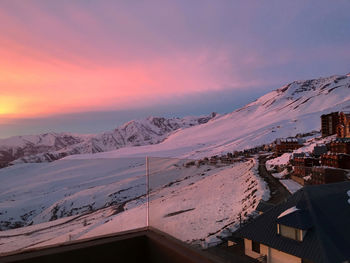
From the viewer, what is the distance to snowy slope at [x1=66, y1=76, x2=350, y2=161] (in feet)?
226

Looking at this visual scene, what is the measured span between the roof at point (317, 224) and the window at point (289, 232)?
0.03 m

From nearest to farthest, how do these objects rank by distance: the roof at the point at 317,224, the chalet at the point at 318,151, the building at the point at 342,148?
1. the roof at the point at 317,224
2. the chalet at the point at 318,151
3. the building at the point at 342,148

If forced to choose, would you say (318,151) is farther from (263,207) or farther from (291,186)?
(291,186)

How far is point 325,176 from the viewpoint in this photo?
174 centimetres

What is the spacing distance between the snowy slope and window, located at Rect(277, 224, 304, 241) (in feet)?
190

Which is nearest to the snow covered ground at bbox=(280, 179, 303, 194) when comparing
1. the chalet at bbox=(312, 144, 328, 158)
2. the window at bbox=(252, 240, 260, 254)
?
the window at bbox=(252, 240, 260, 254)

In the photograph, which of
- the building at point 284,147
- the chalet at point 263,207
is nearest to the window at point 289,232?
the chalet at point 263,207

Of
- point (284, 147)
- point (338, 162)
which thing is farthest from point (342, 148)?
point (284, 147)

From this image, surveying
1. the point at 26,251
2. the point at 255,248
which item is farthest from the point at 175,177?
the point at 26,251

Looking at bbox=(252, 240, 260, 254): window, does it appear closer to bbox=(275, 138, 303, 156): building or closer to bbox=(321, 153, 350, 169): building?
bbox=(321, 153, 350, 169): building

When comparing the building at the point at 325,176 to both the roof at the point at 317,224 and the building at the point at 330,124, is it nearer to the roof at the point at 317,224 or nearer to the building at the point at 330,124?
the roof at the point at 317,224

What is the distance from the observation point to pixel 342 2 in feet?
32.6

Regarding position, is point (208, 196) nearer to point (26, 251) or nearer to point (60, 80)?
point (26, 251)

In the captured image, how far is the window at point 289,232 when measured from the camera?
6.66 feet
